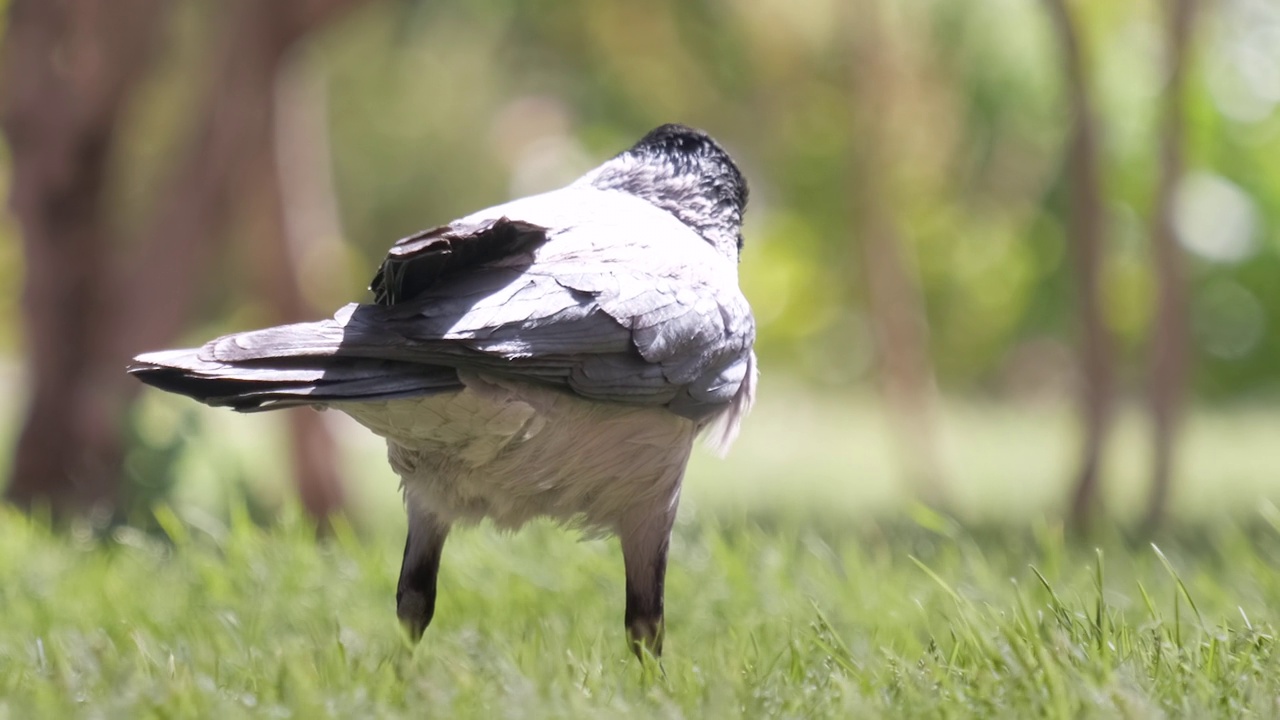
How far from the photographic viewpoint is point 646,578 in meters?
3.20

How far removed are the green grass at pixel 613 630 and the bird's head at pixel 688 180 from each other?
98cm

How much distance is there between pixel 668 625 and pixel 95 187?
467 cm

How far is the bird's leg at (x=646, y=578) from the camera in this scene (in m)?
3.18

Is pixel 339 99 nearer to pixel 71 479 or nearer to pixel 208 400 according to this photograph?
pixel 71 479

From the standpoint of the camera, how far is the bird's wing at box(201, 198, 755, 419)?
2.61 meters

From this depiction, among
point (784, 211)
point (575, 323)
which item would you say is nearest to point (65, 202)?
point (575, 323)

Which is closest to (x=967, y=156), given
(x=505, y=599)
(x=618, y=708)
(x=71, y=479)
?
(x=71, y=479)

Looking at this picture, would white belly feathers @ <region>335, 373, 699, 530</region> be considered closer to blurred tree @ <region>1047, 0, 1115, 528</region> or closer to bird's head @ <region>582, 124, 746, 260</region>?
bird's head @ <region>582, 124, 746, 260</region>

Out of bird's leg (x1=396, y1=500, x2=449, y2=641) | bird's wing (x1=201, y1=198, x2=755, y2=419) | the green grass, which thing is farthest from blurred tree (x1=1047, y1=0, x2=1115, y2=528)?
bird's leg (x1=396, y1=500, x2=449, y2=641)

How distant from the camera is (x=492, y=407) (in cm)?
277

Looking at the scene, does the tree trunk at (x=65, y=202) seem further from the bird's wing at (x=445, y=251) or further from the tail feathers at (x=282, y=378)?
the tail feathers at (x=282, y=378)

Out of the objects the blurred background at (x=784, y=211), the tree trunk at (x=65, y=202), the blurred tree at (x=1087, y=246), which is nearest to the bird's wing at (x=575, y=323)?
the blurred background at (x=784, y=211)

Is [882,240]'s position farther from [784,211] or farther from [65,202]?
[784,211]

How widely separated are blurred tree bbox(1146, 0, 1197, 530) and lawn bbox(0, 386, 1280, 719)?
1.38 ft
